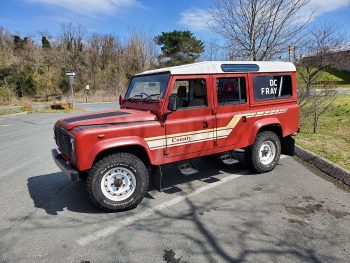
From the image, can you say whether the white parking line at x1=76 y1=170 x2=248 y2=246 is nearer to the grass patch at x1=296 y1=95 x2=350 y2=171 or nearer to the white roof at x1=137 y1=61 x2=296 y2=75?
the white roof at x1=137 y1=61 x2=296 y2=75

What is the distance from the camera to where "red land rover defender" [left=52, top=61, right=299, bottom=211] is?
448 centimetres

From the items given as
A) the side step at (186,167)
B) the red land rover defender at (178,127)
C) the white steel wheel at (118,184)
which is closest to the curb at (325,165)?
the red land rover defender at (178,127)

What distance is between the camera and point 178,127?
16.4 ft

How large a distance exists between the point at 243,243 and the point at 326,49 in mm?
8310

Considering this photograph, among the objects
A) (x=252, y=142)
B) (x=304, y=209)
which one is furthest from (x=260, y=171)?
(x=304, y=209)

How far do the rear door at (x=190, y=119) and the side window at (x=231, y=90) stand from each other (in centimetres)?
25

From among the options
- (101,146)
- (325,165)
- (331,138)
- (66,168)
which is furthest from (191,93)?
(331,138)

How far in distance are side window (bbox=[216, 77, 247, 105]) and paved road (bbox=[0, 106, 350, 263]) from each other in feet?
4.88

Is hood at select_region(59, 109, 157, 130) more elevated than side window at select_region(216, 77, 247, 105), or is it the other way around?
side window at select_region(216, 77, 247, 105)

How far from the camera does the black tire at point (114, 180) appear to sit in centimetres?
444

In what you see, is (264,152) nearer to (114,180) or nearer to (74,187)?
(114,180)

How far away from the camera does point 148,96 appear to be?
17.5ft

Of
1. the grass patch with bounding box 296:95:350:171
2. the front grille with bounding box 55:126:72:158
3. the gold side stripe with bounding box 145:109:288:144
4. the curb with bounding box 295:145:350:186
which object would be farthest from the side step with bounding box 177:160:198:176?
the grass patch with bounding box 296:95:350:171

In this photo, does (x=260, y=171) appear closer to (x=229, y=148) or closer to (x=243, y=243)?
(x=229, y=148)
